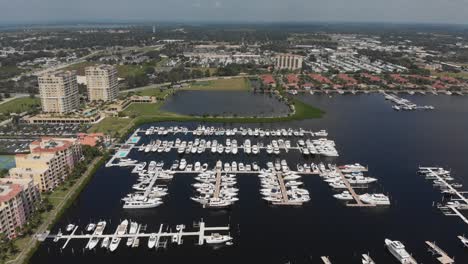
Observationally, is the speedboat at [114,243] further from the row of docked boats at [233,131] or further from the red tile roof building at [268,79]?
the red tile roof building at [268,79]

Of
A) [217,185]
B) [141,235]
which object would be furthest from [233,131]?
[141,235]

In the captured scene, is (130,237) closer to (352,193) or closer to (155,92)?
(352,193)

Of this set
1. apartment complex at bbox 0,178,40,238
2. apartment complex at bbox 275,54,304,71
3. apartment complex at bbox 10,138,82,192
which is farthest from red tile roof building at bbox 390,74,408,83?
apartment complex at bbox 0,178,40,238

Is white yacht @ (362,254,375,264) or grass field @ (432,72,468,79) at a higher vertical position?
grass field @ (432,72,468,79)

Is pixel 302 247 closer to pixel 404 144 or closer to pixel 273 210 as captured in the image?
pixel 273 210

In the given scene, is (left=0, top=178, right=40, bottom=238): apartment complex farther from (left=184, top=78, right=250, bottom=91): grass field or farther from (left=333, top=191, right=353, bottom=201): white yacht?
(left=184, top=78, right=250, bottom=91): grass field

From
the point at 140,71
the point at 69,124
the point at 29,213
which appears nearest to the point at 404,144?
the point at 29,213
